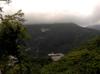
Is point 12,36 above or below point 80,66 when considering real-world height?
above

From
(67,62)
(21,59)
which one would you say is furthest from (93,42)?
A: (21,59)

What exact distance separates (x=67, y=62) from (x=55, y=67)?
9.90 ft

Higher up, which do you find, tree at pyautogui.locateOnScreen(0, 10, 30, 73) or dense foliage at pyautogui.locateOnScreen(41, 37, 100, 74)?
tree at pyautogui.locateOnScreen(0, 10, 30, 73)

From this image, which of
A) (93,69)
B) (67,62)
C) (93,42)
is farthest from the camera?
(93,42)

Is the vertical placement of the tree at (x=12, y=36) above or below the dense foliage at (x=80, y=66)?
above

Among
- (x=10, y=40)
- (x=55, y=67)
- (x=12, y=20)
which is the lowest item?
(x=55, y=67)

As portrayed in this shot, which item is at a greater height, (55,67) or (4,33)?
(4,33)

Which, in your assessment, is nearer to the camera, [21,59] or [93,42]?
[21,59]

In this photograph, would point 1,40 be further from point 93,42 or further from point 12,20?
point 93,42

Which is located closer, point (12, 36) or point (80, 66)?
point (12, 36)

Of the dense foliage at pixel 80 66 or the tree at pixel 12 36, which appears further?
the dense foliage at pixel 80 66

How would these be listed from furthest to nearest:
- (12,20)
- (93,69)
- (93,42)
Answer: (93,42)
(93,69)
(12,20)

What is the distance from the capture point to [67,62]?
2170 inches

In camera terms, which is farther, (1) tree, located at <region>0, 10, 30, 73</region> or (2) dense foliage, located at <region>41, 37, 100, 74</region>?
(2) dense foliage, located at <region>41, 37, 100, 74</region>
